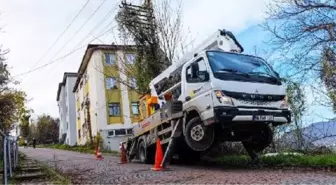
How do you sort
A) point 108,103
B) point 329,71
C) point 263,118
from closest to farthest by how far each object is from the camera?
point 263,118 < point 329,71 < point 108,103

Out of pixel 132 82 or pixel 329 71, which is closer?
pixel 329 71

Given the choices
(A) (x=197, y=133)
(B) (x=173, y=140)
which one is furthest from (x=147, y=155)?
(A) (x=197, y=133)

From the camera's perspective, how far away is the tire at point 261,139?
11.1 m

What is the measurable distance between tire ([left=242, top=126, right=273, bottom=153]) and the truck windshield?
1.48 metres

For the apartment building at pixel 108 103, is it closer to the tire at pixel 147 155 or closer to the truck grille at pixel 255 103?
the tire at pixel 147 155

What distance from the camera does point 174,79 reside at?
1323 cm

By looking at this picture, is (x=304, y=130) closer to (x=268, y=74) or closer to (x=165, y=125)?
(x=268, y=74)

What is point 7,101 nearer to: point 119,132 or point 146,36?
point 146,36

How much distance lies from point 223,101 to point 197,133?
132 centimetres

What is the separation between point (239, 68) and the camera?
10477 mm

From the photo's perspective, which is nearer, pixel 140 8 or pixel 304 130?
pixel 304 130

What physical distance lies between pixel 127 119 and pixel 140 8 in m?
22.8

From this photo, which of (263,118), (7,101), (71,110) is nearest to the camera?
(263,118)

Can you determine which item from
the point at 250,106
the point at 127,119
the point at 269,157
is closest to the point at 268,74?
the point at 250,106
